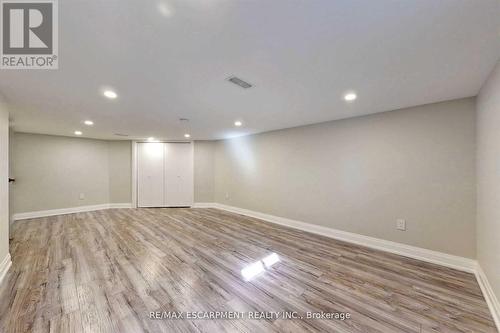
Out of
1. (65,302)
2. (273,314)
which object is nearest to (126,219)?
(65,302)

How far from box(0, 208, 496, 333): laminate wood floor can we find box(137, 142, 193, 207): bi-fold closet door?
8.89ft

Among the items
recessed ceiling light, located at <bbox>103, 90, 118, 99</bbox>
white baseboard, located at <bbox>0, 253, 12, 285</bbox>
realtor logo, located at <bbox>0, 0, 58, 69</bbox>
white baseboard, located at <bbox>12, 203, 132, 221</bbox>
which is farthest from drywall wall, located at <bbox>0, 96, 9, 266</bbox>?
white baseboard, located at <bbox>12, 203, 132, 221</bbox>

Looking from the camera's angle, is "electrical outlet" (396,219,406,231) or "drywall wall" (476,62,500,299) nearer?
"drywall wall" (476,62,500,299)

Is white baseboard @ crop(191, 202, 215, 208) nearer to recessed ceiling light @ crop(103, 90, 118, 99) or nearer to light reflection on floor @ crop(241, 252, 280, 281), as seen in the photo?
light reflection on floor @ crop(241, 252, 280, 281)

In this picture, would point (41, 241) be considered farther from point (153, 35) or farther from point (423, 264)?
point (423, 264)

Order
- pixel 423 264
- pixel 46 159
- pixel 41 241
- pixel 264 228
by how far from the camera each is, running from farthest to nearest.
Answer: pixel 46 159 < pixel 264 228 < pixel 41 241 < pixel 423 264

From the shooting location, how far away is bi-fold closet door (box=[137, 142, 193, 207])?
6207mm

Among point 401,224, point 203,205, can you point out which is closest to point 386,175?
point 401,224

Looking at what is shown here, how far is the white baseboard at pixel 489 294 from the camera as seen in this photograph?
1.62m

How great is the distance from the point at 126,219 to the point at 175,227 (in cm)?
157

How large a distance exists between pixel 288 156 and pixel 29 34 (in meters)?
3.82

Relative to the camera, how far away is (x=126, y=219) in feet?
15.8

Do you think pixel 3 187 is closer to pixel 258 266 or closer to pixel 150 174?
pixel 258 266

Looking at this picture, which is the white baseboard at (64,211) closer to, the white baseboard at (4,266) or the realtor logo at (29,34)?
the white baseboard at (4,266)
